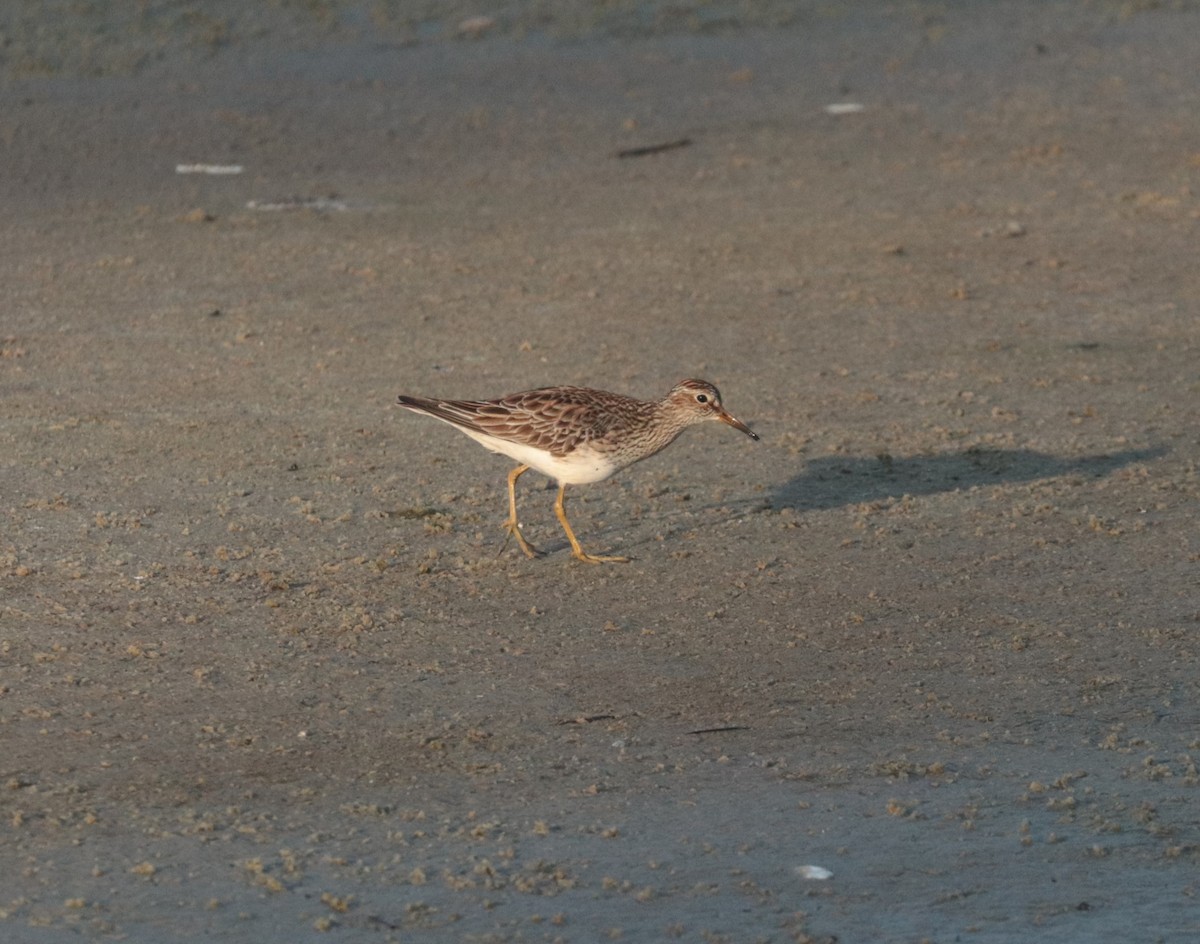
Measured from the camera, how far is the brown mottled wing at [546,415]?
769 centimetres

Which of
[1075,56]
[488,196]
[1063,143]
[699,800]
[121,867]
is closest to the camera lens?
[121,867]

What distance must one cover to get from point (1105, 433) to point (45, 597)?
485 centimetres

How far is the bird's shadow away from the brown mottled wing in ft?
3.18

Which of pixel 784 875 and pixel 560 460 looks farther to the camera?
pixel 560 460

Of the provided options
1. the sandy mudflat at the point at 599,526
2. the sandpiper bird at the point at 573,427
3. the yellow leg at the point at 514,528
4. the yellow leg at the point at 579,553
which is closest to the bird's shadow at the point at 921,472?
the sandy mudflat at the point at 599,526

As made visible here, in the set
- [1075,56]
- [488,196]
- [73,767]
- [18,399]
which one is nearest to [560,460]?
[73,767]

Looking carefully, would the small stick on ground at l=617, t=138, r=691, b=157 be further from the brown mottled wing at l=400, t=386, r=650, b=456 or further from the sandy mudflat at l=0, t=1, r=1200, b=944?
the brown mottled wing at l=400, t=386, r=650, b=456

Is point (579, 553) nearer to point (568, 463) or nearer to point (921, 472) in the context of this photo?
point (568, 463)

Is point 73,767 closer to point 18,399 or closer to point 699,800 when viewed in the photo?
point 699,800

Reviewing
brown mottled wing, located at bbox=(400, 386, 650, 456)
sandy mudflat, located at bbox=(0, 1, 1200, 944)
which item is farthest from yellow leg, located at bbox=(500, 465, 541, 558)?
brown mottled wing, located at bbox=(400, 386, 650, 456)

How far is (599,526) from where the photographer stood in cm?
823

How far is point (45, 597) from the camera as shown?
23.5 feet

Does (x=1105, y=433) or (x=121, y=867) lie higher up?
(x=121, y=867)

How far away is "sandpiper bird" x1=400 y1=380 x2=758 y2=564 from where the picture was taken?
25.3ft
